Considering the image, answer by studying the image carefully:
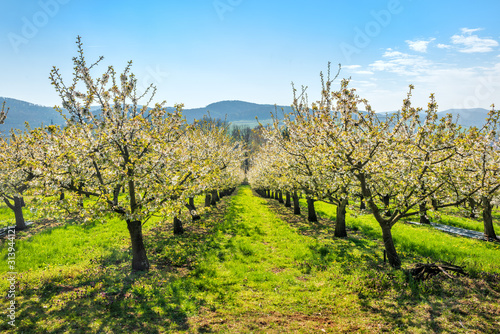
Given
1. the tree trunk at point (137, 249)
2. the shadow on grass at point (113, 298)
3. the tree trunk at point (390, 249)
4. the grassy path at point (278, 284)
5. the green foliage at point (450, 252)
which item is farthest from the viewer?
the tree trunk at point (390, 249)

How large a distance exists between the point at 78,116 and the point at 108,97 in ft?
5.43

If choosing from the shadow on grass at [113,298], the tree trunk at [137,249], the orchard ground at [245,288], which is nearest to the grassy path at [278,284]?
the orchard ground at [245,288]

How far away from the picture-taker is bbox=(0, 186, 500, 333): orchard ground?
8641 millimetres

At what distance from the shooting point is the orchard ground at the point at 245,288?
28.3ft

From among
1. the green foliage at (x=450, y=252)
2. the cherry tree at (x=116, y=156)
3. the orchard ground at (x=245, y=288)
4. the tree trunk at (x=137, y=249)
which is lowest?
the green foliage at (x=450, y=252)

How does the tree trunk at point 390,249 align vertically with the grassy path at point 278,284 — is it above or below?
above

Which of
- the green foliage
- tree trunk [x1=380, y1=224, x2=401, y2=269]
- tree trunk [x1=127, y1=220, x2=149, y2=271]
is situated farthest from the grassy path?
the green foliage

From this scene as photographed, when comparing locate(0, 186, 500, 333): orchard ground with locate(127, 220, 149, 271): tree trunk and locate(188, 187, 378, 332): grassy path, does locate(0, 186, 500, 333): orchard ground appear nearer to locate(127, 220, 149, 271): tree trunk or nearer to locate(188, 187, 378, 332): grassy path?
locate(188, 187, 378, 332): grassy path

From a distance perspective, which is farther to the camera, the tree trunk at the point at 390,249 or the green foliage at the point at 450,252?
the tree trunk at the point at 390,249

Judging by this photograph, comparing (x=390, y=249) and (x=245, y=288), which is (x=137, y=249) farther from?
(x=390, y=249)

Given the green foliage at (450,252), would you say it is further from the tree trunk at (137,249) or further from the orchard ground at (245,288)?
the tree trunk at (137,249)

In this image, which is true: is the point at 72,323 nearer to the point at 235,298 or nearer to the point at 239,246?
the point at 235,298

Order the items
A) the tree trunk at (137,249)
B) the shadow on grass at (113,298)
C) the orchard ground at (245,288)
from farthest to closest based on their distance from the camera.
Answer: the tree trunk at (137,249), the orchard ground at (245,288), the shadow on grass at (113,298)

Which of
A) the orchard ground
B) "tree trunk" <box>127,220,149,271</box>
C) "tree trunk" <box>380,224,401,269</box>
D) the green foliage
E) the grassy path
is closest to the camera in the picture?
the orchard ground
